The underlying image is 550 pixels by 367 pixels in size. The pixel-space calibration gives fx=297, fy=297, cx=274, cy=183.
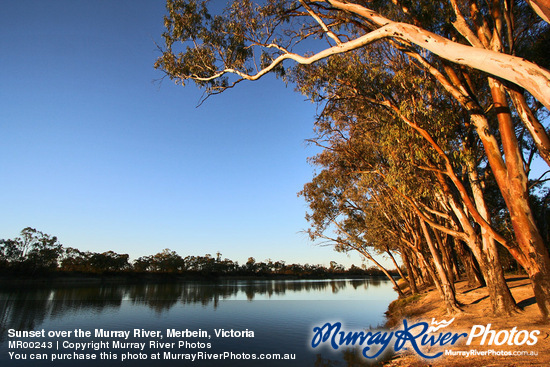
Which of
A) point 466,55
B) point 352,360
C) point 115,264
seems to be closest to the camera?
point 466,55

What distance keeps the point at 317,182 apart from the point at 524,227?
44.7 feet

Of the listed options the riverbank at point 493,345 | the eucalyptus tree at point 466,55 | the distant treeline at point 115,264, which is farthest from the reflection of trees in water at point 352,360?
the distant treeline at point 115,264

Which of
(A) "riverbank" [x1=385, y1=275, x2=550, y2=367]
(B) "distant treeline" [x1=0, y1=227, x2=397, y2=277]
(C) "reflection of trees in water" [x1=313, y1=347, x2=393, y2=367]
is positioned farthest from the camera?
(B) "distant treeline" [x1=0, y1=227, x2=397, y2=277]

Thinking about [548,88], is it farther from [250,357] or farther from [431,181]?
[250,357]

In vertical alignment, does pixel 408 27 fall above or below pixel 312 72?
below

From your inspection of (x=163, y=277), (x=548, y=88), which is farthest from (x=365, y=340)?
(x=163, y=277)

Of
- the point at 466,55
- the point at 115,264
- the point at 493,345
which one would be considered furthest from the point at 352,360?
the point at 115,264

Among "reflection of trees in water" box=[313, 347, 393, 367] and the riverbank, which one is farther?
"reflection of trees in water" box=[313, 347, 393, 367]

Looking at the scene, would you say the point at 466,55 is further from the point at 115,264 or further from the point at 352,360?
the point at 115,264

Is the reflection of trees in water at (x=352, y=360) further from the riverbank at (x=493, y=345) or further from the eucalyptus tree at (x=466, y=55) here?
the eucalyptus tree at (x=466, y=55)

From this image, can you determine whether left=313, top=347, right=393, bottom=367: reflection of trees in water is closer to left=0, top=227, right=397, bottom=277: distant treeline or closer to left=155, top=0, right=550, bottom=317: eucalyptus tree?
left=155, top=0, right=550, bottom=317: eucalyptus tree

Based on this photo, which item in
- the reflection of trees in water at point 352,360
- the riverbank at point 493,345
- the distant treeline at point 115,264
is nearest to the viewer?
the riverbank at point 493,345

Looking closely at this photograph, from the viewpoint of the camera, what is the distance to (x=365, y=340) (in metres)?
9.06

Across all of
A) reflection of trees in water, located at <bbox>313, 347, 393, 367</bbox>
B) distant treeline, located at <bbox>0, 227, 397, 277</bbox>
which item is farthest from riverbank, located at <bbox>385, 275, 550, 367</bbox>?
distant treeline, located at <bbox>0, 227, 397, 277</bbox>
